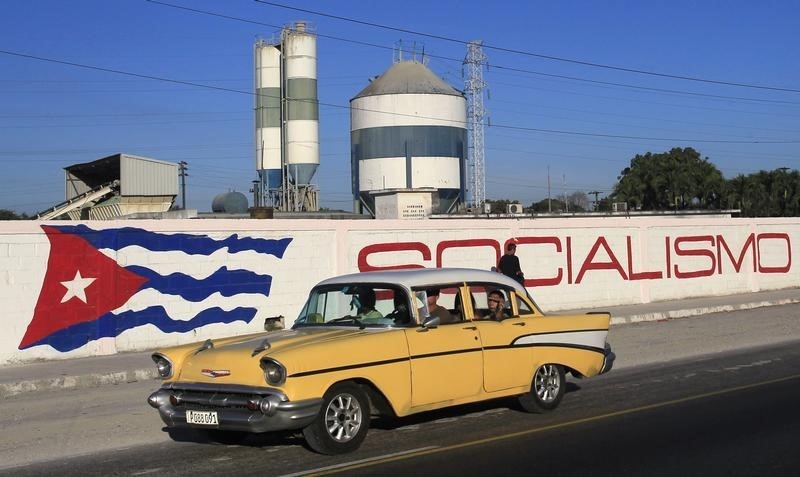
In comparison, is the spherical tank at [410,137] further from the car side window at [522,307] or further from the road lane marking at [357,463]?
the road lane marking at [357,463]

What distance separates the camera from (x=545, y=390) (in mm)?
10422

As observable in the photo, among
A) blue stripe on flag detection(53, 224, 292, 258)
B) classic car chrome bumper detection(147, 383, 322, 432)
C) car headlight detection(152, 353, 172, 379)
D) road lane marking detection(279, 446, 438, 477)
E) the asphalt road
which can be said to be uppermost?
blue stripe on flag detection(53, 224, 292, 258)

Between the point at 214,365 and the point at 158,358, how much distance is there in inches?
35.1

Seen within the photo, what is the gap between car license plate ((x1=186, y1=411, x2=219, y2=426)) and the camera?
8000 mm

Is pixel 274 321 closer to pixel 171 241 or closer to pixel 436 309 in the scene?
pixel 171 241

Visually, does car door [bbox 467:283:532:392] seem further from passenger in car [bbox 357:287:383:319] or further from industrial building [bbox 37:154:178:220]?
industrial building [bbox 37:154:178:220]

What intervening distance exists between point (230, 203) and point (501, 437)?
125 feet

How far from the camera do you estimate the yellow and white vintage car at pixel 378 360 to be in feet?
26.0

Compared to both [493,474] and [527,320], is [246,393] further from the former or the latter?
[527,320]

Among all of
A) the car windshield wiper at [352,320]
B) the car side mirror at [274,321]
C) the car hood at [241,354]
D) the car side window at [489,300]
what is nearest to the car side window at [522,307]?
the car side window at [489,300]

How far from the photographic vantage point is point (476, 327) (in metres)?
9.58

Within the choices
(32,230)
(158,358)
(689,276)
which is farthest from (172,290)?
(689,276)

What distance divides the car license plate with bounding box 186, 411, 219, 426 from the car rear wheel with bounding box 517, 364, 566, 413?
370cm

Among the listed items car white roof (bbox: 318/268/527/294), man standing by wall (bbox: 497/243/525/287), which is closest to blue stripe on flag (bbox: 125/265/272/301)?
man standing by wall (bbox: 497/243/525/287)
